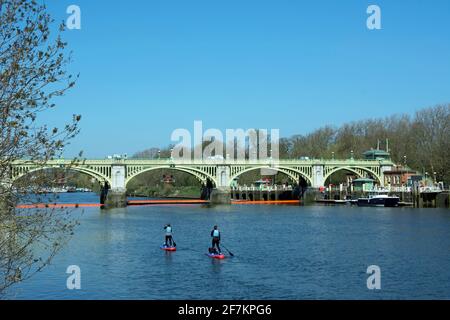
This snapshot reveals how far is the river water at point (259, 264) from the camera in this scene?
1138 inches

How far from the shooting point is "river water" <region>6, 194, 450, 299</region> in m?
28.9

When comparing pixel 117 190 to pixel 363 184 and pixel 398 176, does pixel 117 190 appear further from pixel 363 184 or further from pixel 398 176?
pixel 398 176

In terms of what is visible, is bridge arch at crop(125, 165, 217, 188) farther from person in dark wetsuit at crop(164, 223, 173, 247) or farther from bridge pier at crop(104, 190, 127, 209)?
person in dark wetsuit at crop(164, 223, 173, 247)

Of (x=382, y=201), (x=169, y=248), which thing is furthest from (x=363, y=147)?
(x=169, y=248)

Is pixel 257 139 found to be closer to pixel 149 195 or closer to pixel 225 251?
pixel 149 195

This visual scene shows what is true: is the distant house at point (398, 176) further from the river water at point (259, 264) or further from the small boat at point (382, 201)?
the river water at point (259, 264)

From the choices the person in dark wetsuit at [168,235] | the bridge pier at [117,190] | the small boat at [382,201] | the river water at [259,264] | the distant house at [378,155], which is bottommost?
the river water at [259,264]

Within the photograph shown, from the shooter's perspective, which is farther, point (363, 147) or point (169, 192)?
point (169, 192)

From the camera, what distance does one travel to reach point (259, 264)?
37344mm

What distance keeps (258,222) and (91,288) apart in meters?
41.9

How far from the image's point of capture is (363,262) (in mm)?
37469

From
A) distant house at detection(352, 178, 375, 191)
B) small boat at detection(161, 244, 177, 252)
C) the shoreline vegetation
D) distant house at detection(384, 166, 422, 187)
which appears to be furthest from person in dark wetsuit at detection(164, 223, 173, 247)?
distant house at detection(352, 178, 375, 191)

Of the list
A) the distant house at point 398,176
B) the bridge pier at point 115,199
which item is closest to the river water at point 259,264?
the bridge pier at point 115,199
